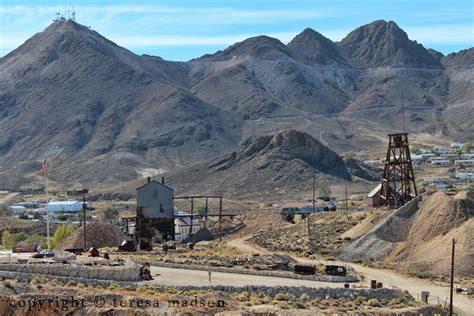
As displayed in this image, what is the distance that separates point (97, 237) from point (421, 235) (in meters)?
22.9

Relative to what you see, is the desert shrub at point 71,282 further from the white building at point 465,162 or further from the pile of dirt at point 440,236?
the white building at point 465,162

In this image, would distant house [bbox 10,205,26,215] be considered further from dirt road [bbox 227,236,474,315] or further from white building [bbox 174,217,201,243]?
dirt road [bbox 227,236,474,315]

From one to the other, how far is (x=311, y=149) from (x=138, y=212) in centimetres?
7225

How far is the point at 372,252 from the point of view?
7006 cm

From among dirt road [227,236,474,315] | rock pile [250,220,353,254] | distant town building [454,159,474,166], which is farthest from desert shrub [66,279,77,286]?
distant town building [454,159,474,166]

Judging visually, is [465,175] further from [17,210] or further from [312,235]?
[312,235]

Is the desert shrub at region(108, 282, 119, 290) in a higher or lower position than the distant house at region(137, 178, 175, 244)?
lower

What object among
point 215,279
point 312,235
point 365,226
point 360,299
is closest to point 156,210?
point 312,235

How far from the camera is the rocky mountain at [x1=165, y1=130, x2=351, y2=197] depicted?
15150cm

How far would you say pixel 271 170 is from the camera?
156 metres

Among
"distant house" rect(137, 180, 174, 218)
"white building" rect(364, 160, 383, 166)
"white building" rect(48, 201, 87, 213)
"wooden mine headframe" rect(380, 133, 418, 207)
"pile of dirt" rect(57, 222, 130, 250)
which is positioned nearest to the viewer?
"pile of dirt" rect(57, 222, 130, 250)

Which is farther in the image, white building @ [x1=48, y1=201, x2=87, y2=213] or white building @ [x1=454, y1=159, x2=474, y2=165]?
white building @ [x1=454, y1=159, x2=474, y2=165]

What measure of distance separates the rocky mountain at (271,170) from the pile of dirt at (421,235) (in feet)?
246

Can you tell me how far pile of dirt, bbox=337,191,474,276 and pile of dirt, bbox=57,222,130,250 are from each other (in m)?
16.6
